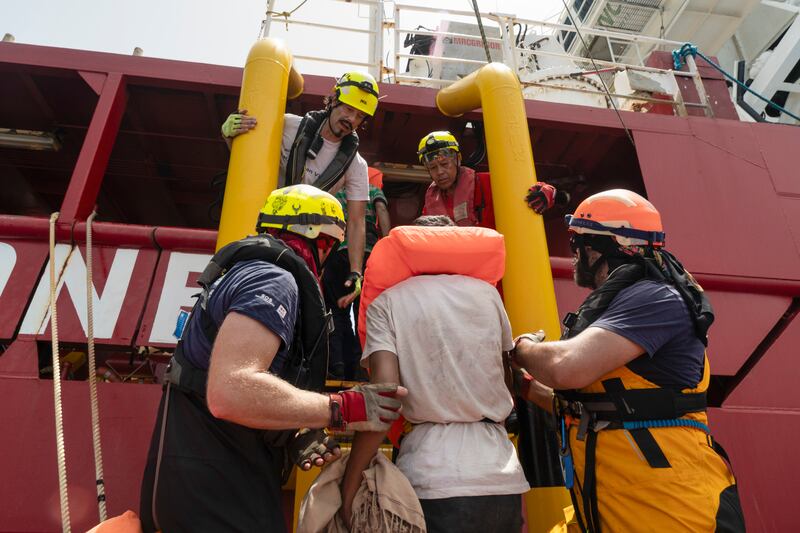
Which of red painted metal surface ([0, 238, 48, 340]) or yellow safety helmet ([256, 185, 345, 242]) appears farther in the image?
red painted metal surface ([0, 238, 48, 340])

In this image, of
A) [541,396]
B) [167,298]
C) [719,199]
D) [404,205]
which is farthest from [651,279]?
[404,205]

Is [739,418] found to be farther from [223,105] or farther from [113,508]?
[223,105]

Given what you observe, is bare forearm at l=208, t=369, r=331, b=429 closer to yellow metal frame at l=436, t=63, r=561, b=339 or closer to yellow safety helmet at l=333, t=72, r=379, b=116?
yellow metal frame at l=436, t=63, r=561, b=339

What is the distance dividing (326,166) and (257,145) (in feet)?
1.51

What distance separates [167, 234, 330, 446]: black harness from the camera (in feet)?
5.13

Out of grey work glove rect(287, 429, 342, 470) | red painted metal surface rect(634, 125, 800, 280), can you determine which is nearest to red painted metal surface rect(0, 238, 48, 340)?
grey work glove rect(287, 429, 342, 470)

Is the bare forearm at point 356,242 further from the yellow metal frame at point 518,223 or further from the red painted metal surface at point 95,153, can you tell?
the red painted metal surface at point 95,153

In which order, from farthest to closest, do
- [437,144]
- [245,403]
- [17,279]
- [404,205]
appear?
[404,205] < [437,144] < [17,279] < [245,403]

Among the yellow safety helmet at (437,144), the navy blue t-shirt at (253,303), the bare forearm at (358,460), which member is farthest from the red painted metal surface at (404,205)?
the bare forearm at (358,460)

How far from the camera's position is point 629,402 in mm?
1775

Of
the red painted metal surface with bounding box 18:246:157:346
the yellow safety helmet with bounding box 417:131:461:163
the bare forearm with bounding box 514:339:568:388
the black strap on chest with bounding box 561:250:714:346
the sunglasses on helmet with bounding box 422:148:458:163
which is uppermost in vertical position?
the yellow safety helmet with bounding box 417:131:461:163

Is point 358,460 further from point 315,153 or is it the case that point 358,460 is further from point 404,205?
point 404,205

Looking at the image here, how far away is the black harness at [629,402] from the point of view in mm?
1749

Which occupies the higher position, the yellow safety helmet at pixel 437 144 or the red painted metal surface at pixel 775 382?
the yellow safety helmet at pixel 437 144
